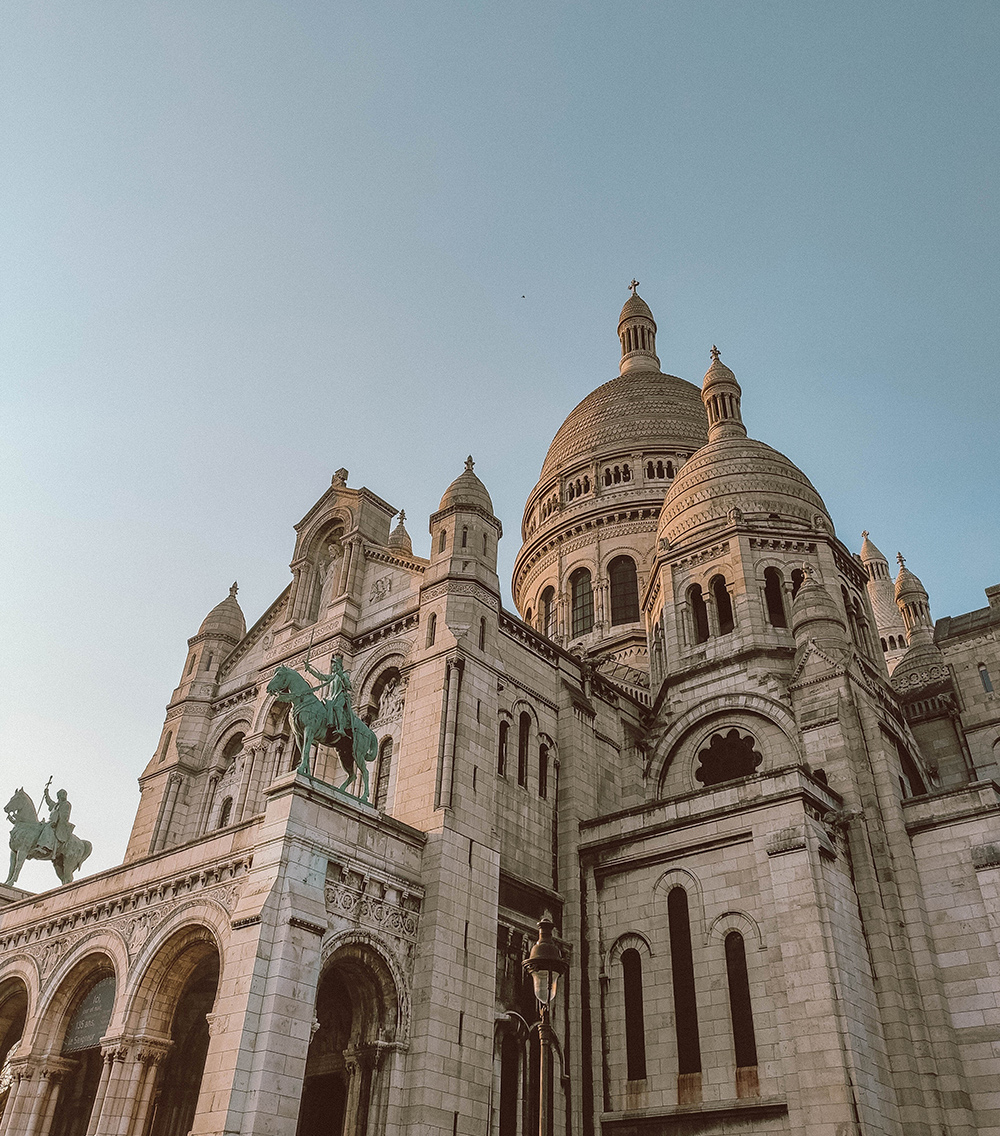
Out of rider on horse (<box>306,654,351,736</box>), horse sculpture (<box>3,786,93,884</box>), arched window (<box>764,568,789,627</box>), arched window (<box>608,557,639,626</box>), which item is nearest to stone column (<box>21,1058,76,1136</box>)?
horse sculpture (<box>3,786,93,884</box>)

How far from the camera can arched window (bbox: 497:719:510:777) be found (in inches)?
1141

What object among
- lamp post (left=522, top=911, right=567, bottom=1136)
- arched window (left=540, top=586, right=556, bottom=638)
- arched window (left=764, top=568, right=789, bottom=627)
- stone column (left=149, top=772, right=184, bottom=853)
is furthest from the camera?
arched window (left=540, top=586, right=556, bottom=638)

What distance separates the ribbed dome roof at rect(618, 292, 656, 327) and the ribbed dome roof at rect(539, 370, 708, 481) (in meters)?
9.13

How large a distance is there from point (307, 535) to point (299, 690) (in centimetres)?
1387

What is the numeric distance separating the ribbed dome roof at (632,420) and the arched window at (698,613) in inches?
729

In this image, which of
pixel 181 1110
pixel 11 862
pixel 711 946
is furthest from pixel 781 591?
pixel 11 862

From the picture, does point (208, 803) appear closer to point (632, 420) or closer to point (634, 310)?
point (632, 420)

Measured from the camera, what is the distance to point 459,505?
32.0 m

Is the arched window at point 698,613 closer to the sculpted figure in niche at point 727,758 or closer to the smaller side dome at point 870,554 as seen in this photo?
the sculpted figure in niche at point 727,758

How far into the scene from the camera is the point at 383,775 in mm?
29938

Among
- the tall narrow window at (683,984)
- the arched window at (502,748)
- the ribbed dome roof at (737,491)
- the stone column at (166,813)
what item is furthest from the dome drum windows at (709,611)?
the stone column at (166,813)

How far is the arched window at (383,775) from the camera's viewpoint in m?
29.4

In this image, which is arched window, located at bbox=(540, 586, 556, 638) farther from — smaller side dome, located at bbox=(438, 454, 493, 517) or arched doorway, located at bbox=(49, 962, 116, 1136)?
arched doorway, located at bbox=(49, 962, 116, 1136)

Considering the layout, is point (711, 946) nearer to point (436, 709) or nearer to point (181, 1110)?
point (436, 709)
